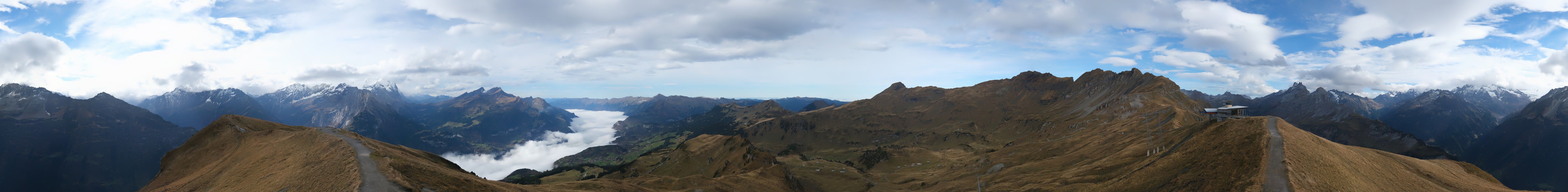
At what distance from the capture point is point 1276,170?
174ft

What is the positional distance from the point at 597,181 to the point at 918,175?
11613cm

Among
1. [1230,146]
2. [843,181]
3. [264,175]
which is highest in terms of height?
[1230,146]

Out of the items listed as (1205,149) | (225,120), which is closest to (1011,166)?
(1205,149)

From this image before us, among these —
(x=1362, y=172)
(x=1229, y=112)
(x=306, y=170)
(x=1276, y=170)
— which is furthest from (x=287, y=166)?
(x=1229, y=112)

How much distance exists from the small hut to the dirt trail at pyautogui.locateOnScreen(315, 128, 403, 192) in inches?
5421

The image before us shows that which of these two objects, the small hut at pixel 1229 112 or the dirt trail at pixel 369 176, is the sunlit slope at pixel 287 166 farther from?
the small hut at pixel 1229 112

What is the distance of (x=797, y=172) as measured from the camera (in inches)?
7643

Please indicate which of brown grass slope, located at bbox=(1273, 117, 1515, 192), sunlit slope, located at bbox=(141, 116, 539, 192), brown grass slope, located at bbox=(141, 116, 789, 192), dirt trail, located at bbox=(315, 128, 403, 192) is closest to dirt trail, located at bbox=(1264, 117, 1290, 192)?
brown grass slope, located at bbox=(1273, 117, 1515, 192)

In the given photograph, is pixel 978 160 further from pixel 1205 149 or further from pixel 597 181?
pixel 597 181

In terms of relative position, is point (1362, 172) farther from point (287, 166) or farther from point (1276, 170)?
point (287, 166)

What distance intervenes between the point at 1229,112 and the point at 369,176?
481ft

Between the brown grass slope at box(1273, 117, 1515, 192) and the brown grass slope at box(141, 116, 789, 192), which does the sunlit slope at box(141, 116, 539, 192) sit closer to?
the brown grass slope at box(141, 116, 789, 192)

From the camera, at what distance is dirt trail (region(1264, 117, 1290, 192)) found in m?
49.0

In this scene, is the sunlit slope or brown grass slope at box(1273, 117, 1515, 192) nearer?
brown grass slope at box(1273, 117, 1515, 192)
